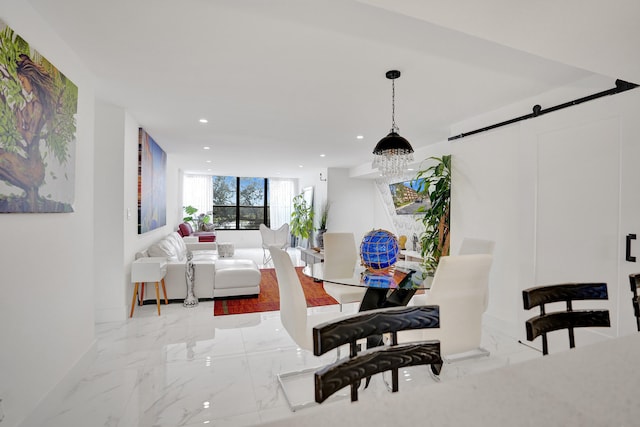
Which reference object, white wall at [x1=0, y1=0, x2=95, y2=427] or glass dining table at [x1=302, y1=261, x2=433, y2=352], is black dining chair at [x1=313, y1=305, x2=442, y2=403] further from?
white wall at [x1=0, y1=0, x2=95, y2=427]

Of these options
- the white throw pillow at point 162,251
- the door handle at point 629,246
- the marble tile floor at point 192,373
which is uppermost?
the door handle at point 629,246

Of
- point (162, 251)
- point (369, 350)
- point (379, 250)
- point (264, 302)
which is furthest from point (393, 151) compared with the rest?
point (162, 251)

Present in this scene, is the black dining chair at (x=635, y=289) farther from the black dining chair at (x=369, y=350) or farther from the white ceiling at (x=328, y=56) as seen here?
the white ceiling at (x=328, y=56)

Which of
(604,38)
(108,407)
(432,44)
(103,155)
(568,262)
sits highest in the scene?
(432,44)

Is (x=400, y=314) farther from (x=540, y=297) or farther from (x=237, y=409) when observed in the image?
(x=237, y=409)

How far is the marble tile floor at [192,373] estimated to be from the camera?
1.97 metres

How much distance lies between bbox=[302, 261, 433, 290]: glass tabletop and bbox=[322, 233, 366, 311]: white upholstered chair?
239 mm

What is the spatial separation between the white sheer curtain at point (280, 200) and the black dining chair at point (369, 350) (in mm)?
9989

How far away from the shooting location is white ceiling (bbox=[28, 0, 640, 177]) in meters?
1.54

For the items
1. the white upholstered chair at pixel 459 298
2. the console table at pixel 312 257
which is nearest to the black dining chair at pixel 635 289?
the white upholstered chair at pixel 459 298

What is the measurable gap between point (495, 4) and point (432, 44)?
0.83 metres

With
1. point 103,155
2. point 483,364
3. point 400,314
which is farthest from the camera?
point 103,155

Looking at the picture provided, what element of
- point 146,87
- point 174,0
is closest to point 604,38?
point 174,0

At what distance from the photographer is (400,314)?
90 cm
